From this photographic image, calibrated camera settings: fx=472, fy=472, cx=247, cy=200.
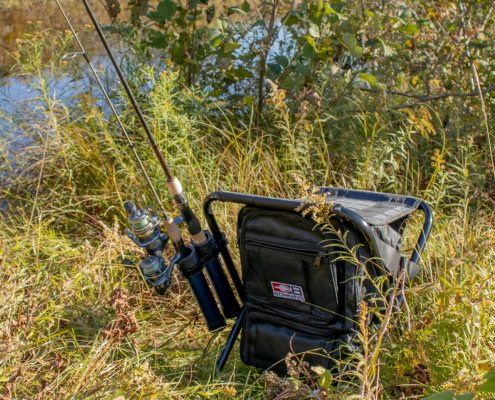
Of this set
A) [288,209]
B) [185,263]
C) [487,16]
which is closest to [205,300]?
[185,263]

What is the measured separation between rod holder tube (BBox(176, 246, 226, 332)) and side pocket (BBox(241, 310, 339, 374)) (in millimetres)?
143

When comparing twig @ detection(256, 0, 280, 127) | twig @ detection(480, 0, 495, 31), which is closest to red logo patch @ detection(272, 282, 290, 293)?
twig @ detection(256, 0, 280, 127)

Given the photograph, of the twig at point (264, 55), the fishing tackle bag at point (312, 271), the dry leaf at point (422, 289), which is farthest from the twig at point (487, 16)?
the dry leaf at point (422, 289)

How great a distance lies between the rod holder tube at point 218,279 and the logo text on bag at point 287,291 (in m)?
0.28

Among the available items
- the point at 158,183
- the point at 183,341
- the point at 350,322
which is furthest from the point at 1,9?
the point at 350,322

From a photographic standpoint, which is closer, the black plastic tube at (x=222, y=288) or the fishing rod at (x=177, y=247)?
the fishing rod at (x=177, y=247)

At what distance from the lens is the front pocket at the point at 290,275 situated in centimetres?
179

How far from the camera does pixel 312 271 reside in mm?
1807

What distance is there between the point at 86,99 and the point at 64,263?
4.55 feet

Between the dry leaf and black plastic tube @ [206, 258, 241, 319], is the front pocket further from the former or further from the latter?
the dry leaf

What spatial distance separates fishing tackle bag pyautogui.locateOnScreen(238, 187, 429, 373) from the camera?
1701 millimetres

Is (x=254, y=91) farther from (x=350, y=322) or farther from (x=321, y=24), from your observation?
(x=350, y=322)

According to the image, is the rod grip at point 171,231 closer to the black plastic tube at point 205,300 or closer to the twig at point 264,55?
the black plastic tube at point 205,300

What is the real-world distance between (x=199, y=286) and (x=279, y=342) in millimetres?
415
